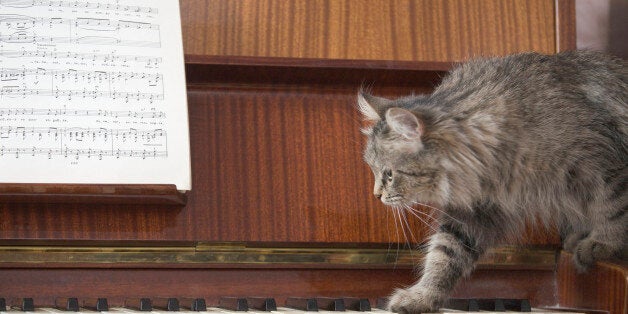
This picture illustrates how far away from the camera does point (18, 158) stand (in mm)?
1855

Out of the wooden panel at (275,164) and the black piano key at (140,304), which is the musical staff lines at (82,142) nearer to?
the wooden panel at (275,164)

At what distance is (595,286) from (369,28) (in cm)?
84

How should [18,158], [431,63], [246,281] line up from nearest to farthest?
[18,158]
[246,281]
[431,63]

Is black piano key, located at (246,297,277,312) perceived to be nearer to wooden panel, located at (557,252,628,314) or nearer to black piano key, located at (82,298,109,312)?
black piano key, located at (82,298,109,312)

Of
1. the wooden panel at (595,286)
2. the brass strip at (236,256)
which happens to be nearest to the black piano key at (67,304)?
the brass strip at (236,256)

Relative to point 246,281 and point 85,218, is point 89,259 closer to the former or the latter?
point 85,218

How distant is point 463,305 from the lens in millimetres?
2031

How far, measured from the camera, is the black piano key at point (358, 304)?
1.91 meters

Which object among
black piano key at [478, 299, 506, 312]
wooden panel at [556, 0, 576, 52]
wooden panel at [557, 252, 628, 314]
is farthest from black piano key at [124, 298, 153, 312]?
wooden panel at [556, 0, 576, 52]

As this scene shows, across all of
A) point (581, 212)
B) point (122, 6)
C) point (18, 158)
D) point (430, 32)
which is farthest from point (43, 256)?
point (581, 212)

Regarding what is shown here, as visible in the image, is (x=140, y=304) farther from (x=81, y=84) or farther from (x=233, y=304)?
(x=81, y=84)

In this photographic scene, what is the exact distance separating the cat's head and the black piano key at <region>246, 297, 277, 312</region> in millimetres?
387

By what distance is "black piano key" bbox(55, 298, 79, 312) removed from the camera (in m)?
1.75

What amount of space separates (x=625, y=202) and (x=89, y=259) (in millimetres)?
1250
